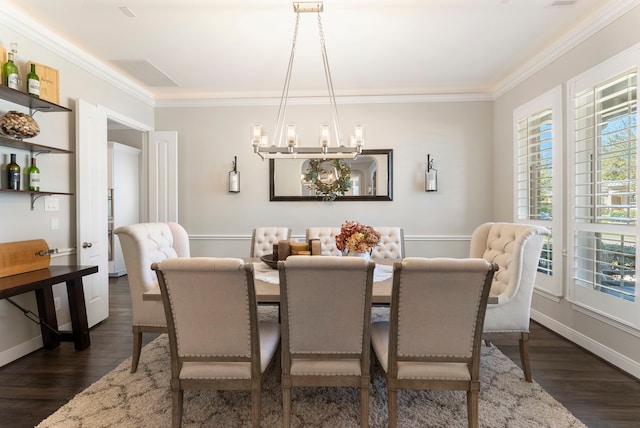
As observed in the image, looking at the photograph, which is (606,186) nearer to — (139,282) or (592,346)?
(592,346)

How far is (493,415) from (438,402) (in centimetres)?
30

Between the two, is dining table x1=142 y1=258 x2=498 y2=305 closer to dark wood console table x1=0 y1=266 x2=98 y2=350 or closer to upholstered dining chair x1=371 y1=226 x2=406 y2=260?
upholstered dining chair x1=371 y1=226 x2=406 y2=260

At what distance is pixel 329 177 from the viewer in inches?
183

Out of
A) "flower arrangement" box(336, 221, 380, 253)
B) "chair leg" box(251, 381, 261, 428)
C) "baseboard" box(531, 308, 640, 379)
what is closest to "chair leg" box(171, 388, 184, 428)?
"chair leg" box(251, 381, 261, 428)

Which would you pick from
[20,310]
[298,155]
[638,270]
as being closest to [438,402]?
[638,270]

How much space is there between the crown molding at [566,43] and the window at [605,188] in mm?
338

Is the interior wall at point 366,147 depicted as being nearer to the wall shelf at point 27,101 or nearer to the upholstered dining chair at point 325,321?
the wall shelf at point 27,101

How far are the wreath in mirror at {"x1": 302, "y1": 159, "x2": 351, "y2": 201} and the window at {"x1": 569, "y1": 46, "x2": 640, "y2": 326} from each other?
98.6 inches

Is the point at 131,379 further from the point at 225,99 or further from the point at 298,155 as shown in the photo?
the point at 225,99

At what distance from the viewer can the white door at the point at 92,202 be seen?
331cm

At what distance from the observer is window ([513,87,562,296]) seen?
10.8 ft

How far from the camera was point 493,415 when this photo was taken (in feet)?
6.42

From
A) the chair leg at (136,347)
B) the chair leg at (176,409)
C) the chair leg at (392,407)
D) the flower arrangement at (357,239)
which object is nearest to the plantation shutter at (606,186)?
the flower arrangement at (357,239)

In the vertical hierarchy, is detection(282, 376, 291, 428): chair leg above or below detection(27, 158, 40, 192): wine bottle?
below
